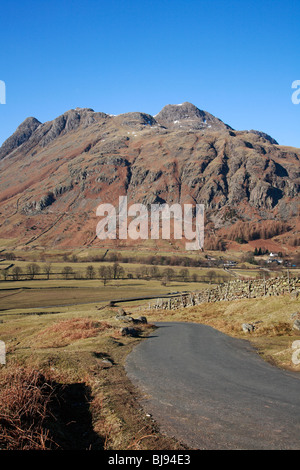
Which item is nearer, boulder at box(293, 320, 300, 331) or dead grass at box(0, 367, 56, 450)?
dead grass at box(0, 367, 56, 450)

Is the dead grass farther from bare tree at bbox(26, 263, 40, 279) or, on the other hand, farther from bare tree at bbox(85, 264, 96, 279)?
bare tree at bbox(26, 263, 40, 279)

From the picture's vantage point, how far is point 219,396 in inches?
441

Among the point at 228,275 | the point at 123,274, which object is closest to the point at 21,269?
the point at 123,274

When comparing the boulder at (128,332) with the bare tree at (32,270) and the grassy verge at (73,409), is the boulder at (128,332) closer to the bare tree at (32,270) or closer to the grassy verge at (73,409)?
the grassy verge at (73,409)

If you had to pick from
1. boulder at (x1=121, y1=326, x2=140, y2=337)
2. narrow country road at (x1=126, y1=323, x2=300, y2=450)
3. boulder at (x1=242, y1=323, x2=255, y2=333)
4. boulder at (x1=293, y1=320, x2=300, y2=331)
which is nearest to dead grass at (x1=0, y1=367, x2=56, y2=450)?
narrow country road at (x1=126, y1=323, x2=300, y2=450)

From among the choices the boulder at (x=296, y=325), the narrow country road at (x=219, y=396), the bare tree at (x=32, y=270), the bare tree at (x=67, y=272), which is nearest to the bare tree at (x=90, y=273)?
the bare tree at (x=67, y=272)

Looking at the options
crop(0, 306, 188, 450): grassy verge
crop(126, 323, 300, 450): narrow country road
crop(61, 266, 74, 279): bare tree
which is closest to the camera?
crop(0, 306, 188, 450): grassy verge

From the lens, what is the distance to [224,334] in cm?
2803

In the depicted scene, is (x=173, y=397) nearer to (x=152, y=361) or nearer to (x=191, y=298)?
(x=152, y=361)

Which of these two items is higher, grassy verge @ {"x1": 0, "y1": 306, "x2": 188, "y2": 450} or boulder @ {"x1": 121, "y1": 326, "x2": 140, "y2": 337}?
grassy verge @ {"x1": 0, "y1": 306, "x2": 188, "y2": 450}

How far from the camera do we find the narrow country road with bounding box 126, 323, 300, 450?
7.77 meters

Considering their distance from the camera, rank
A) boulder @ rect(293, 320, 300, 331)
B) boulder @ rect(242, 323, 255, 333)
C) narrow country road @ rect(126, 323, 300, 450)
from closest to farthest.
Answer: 1. narrow country road @ rect(126, 323, 300, 450)
2. boulder @ rect(293, 320, 300, 331)
3. boulder @ rect(242, 323, 255, 333)

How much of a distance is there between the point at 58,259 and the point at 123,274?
56884 mm

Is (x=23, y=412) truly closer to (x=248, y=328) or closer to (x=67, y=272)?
(x=248, y=328)
